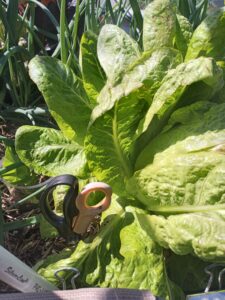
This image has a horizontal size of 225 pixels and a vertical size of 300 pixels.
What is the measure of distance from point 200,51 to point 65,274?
660mm

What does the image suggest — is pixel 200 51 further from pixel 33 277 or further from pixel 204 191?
pixel 33 277

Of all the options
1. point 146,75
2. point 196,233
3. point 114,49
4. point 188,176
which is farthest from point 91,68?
point 196,233

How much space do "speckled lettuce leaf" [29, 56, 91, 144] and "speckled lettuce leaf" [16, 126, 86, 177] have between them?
1.7 inches

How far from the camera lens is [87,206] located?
1023mm

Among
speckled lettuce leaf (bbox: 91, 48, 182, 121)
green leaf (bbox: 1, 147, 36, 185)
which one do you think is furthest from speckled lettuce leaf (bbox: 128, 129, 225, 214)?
green leaf (bbox: 1, 147, 36, 185)

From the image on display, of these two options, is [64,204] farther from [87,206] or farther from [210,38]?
[210,38]

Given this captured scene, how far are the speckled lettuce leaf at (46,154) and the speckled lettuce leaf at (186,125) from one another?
166mm

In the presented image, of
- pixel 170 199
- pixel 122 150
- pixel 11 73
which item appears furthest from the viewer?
pixel 11 73

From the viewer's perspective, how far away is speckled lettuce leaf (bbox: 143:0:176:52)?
1154mm

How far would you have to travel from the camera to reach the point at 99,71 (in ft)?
3.97

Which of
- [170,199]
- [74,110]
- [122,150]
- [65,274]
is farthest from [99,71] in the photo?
[65,274]

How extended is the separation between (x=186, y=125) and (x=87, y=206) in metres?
0.31

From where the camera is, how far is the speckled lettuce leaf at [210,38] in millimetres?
1163

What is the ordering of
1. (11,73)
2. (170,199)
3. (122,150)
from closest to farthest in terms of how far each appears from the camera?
(170,199) → (122,150) → (11,73)
